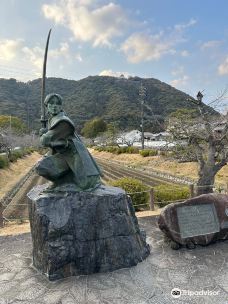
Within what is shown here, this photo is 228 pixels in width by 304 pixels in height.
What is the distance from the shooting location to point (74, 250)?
5031mm

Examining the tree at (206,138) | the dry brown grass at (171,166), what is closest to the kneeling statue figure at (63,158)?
the tree at (206,138)

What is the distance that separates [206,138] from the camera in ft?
37.5

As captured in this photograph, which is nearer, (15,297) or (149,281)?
(15,297)

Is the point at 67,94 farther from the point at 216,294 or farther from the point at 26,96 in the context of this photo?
the point at 216,294

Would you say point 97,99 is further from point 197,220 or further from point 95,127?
point 197,220

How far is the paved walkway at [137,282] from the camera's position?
436 cm

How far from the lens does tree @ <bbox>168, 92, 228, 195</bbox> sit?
1131cm

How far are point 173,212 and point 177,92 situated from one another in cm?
9193

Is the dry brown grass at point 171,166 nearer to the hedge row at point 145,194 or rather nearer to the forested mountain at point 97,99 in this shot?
the hedge row at point 145,194

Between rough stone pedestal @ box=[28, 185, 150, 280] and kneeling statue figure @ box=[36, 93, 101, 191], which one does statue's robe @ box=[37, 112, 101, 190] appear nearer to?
kneeling statue figure @ box=[36, 93, 101, 191]

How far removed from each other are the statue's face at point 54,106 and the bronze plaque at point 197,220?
9.97 feet

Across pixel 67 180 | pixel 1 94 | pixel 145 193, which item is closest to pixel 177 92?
pixel 1 94

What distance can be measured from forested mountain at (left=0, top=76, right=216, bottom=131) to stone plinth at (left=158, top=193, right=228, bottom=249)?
196ft
